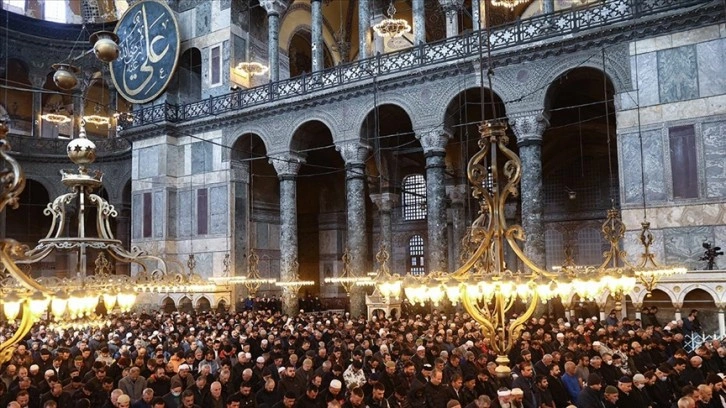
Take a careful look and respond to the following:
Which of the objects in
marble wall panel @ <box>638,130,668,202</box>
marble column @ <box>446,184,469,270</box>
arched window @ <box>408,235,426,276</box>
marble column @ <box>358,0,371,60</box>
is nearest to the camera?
marble wall panel @ <box>638,130,668,202</box>

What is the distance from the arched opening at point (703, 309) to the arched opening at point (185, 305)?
13825 mm

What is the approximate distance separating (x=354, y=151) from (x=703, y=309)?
358 inches

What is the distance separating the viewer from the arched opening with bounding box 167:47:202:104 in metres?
20.2

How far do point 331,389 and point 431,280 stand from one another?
5.80 ft

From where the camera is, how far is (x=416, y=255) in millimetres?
22359

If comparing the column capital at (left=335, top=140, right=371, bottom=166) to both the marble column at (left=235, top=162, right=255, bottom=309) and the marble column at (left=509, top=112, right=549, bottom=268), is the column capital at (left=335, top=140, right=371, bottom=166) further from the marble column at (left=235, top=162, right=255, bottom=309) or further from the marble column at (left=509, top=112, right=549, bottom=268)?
the marble column at (left=509, top=112, right=549, bottom=268)

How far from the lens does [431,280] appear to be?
5.66 m

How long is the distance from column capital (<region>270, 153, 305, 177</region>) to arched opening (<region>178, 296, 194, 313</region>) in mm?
5105

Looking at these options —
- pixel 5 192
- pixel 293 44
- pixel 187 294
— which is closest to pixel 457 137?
pixel 293 44

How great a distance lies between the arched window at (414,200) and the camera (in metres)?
22.5

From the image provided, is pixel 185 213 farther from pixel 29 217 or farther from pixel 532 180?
pixel 532 180

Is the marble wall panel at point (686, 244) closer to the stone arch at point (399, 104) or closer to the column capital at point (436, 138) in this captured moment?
the column capital at point (436, 138)

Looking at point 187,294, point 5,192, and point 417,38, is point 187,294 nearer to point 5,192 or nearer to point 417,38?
point 417,38

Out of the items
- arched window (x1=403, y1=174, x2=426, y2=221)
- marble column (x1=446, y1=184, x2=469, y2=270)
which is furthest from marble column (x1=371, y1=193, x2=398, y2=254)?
arched window (x1=403, y1=174, x2=426, y2=221)
